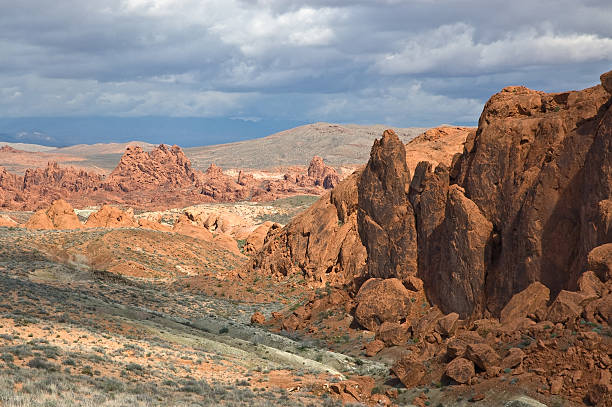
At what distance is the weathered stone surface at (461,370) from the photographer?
20906 mm

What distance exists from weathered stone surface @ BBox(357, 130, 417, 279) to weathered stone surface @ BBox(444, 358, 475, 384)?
41.8ft

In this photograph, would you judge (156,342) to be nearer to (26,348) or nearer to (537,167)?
(26,348)

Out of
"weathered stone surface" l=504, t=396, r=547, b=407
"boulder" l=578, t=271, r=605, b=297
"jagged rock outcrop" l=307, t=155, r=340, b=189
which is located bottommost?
"weathered stone surface" l=504, t=396, r=547, b=407

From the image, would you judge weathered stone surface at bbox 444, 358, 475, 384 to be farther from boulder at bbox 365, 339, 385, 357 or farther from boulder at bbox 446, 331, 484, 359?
boulder at bbox 365, 339, 385, 357

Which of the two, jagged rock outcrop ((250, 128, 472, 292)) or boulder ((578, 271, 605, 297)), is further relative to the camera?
jagged rock outcrop ((250, 128, 472, 292))

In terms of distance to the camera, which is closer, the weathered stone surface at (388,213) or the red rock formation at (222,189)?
the weathered stone surface at (388,213)

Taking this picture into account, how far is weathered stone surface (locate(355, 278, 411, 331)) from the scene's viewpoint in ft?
106

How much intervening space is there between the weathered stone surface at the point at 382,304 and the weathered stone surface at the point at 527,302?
754 centimetres

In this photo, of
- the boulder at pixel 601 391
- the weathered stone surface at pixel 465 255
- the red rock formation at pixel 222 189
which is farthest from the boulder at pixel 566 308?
the red rock formation at pixel 222 189

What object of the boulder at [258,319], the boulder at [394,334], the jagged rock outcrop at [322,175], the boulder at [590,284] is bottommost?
the boulder at [258,319]

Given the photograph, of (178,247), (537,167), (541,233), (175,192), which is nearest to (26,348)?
(541,233)

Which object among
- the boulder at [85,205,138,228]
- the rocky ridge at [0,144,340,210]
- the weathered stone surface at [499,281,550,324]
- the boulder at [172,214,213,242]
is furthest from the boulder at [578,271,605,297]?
the rocky ridge at [0,144,340,210]

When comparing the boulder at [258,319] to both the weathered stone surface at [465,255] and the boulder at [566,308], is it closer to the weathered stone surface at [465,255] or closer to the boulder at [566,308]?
the weathered stone surface at [465,255]

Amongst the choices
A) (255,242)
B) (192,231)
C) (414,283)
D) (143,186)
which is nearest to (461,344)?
(414,283)
